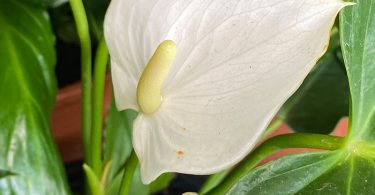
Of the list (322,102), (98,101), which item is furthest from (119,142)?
(322,102)

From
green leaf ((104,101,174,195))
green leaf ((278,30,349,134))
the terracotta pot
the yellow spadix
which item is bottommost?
the terracotta pot

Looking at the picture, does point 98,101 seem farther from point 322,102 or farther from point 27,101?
point 322,102

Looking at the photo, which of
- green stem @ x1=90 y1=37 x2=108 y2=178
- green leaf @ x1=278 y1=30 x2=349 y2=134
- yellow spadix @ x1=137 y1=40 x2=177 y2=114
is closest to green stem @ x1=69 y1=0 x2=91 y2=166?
green stem @ x1=90 y1=37 x2=108 y2=178

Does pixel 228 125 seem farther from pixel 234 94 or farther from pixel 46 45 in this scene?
pixel 46 45

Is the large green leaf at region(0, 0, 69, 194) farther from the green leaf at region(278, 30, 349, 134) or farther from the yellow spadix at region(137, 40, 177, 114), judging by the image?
the green leaf at region(278, 30, 349, 134)

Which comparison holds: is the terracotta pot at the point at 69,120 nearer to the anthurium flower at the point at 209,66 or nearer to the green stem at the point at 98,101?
the green stem at the point at 98,101
